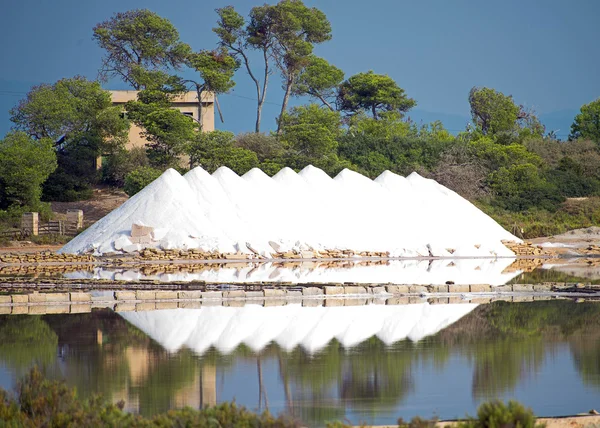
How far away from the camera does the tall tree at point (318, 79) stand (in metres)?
49.4

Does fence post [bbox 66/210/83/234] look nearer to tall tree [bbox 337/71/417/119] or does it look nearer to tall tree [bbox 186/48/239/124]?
tall tree [bbox 186/48/239/124]

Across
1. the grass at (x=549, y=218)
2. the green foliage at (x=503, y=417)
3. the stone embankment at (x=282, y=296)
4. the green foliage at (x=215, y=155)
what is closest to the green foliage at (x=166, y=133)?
the green foliage at (x=215, y=155)

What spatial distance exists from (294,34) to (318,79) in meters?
4.27

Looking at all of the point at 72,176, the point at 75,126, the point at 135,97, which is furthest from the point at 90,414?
the point at 135,97

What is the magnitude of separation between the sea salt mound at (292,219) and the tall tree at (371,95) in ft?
68.4

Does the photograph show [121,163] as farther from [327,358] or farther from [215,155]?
[327,358]

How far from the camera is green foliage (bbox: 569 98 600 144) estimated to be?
48.0 meters

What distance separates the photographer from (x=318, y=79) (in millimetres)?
49469

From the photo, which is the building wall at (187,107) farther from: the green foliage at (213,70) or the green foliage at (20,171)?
the green foliage at (20,171)

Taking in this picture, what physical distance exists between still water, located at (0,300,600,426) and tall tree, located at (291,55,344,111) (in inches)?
1476

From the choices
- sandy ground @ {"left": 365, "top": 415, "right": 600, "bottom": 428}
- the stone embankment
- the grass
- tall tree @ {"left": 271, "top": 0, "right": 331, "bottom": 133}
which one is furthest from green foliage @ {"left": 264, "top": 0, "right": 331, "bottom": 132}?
sandy ground @ {"left": 365, "top": 415, "right": 600, "bottom": 428}

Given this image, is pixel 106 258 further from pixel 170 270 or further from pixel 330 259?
pixel 330 259

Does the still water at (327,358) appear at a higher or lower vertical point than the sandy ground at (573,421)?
higher

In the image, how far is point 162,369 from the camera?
27.4 feet
